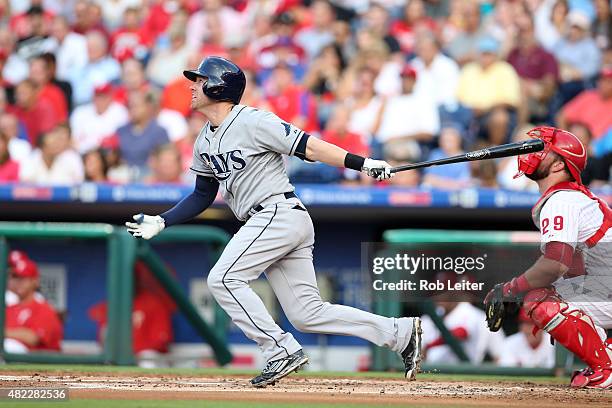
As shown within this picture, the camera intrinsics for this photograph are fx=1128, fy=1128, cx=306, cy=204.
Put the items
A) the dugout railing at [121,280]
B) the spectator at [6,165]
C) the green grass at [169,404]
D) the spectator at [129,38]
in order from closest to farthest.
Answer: the green grass at [169,404], the dugout railing at [121,280], the spectator at [6,165], the spectator at [129,38]

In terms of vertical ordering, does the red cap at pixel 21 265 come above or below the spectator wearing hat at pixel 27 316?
above

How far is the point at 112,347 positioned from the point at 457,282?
8.34ft

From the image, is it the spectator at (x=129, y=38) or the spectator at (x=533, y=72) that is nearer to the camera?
the spectator at (x=533, y=72)

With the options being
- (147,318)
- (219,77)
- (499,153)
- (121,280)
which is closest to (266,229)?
(219,77)

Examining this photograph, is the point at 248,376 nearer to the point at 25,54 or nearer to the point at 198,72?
the point at 198,72

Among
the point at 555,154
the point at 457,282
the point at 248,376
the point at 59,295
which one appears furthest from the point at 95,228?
the point at 555,154

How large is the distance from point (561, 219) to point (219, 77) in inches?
71.3

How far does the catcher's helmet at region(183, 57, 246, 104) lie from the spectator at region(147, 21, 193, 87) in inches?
237

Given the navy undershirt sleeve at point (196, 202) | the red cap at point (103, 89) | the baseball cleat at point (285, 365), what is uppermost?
the red cap at point (103, 89)

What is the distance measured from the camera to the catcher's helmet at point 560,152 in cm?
567

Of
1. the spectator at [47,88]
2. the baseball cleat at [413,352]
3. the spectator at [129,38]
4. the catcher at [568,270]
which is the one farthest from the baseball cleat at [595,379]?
the spectator at [129,38]

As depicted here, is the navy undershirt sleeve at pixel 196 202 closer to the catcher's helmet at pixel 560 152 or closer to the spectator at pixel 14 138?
the catcher's helmet at pixel 560 152

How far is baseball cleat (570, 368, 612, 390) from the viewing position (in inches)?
222

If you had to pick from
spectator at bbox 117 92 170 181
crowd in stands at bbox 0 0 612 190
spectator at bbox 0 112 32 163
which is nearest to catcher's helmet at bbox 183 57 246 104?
crowd in stands at bbox 0 0 612 190
